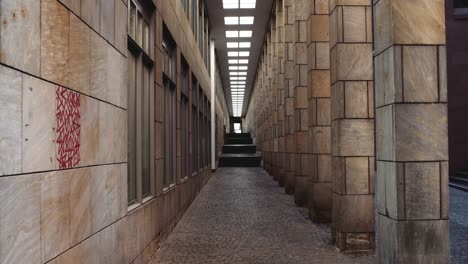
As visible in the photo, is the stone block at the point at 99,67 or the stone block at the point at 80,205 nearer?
the stone block at the point at 80,205

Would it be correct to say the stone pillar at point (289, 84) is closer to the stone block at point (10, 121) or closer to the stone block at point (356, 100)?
the stone block at point (356, 100)

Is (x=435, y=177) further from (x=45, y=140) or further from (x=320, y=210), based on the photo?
(x=320, y=210)

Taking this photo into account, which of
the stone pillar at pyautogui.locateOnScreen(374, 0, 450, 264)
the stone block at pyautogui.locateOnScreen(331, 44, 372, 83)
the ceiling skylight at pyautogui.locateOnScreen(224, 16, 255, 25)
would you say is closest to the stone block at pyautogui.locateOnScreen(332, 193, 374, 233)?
the stone block at pyautogui.locateOnScreen(331, 44, 372, 83)

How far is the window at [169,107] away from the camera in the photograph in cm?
949

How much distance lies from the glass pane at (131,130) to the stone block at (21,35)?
10.5 feet

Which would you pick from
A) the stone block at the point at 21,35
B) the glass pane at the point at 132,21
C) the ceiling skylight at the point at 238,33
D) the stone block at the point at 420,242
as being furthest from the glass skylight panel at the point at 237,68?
the stone block at the point at 21,35

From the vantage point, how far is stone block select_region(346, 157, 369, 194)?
25.1 feet

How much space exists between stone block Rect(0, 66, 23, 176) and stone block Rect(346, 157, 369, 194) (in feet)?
19.4

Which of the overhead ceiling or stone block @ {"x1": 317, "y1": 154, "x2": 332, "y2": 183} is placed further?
the overhead ceiling

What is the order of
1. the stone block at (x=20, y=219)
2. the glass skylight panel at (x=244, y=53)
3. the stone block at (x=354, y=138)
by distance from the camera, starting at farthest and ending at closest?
the glass skylight panel at (x=244, y=53) < the stone block at (x=354, y=138) < the stone block at (x=20, y=219)

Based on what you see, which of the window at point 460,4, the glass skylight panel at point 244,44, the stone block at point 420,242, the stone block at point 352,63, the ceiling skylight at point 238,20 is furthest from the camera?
the glass skylight panel at point 244,44

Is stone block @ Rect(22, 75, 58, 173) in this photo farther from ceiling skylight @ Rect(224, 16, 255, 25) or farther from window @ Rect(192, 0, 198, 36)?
Result: ceiling skylight @ Rect(224, 16, 255, 25)

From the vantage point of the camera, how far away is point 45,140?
125 inches

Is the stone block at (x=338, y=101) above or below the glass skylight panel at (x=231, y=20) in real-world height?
below
